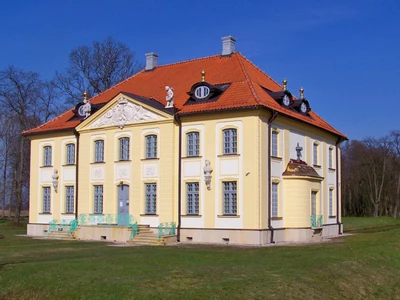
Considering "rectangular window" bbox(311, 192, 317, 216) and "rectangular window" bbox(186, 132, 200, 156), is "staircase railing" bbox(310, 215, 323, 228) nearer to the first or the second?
"rectangular window" bbox(311, 192, 317, 216)

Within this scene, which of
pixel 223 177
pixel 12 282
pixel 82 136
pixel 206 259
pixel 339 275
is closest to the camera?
pixel 12 282

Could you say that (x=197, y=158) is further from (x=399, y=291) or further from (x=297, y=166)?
(x=399, y=291)

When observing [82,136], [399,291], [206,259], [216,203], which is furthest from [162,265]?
[82,136]

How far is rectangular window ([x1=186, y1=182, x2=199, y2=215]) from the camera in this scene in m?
29.5

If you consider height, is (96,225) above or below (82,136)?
below

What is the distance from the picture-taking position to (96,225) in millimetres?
31594

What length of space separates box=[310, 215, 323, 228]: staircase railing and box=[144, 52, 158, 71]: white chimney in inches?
579

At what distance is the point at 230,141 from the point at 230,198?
9.36 feet

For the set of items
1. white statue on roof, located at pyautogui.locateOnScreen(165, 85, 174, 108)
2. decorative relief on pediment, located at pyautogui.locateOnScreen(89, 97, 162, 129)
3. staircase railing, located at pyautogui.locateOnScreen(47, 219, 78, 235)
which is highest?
white statue on roof, located at pyautogui.locateOnScreen(165, 85, 174, 108)

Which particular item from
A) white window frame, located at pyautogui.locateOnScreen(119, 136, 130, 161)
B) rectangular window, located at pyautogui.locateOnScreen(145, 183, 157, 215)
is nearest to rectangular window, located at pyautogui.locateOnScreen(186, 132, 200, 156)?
rectangular window, located at pyautogui.locateOnScreen(145, 183, 157, 215)

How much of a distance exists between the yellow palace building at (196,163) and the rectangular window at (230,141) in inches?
2.1

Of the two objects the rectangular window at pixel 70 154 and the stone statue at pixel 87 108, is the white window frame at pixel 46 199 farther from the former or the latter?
the stone statue at pixel 87 108

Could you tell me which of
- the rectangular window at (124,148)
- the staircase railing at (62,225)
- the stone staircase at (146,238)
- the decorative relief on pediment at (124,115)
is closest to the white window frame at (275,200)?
the stone staircase at (146,238)

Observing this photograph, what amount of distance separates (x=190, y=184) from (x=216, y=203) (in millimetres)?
1922
